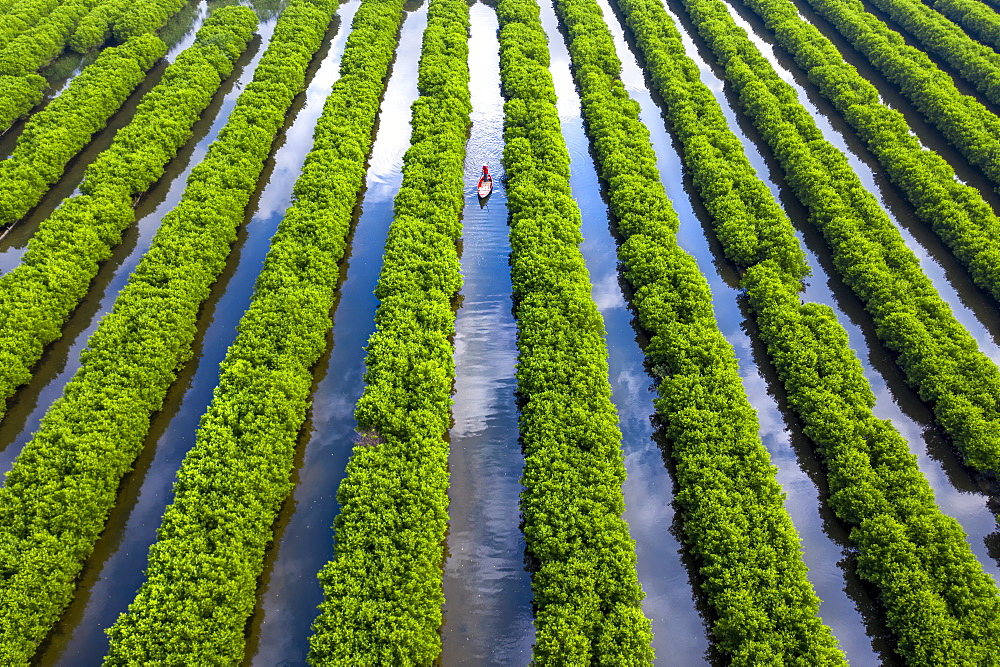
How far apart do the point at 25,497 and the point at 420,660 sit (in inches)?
713

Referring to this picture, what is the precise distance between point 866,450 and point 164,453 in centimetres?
3458

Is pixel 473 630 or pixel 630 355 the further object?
pixel 630 355

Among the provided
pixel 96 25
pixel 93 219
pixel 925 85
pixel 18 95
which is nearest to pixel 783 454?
pixel 925 85

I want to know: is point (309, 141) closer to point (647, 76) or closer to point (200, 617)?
point (647, 76)

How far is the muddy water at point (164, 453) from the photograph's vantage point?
2417cm

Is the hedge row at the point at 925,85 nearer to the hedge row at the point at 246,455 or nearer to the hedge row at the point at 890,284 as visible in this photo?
the hedge row at the point at 890,284

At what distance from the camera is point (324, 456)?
2975 centimetres

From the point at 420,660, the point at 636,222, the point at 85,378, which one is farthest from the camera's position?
the point at 636,222

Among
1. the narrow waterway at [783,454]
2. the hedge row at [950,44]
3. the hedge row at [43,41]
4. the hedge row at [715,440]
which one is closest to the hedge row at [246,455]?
the narrow waterway at [783,454]

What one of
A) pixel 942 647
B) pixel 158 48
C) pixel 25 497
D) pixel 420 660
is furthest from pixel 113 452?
pixel 158 48

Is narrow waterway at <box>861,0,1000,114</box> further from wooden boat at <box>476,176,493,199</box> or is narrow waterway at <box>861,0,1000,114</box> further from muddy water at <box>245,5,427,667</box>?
muddy water at <box>245,5,427,667</box>

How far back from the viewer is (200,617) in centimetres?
2188

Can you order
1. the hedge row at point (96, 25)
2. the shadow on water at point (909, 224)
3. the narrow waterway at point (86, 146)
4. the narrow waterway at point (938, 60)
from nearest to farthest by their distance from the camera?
the shadow on water at point (909, 224) → the narrow waterway at point (86, 146) → the narrow waterway at point (938, 60) → the hedge row at point (96, 25)

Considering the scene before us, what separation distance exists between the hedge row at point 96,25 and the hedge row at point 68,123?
5.39 m
